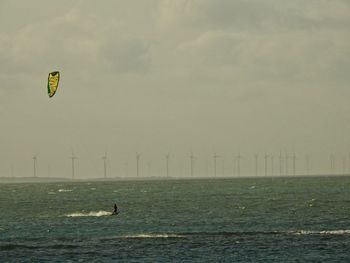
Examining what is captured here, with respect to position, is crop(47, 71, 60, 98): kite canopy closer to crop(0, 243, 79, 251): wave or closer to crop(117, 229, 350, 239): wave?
crop(0, 243, 79, 251): wave

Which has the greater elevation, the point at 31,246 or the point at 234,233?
the point at 234,233

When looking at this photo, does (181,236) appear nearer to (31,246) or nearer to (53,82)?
(31,246)

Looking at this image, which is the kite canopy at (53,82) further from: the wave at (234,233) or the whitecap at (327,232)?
the whitecap at (327,232)

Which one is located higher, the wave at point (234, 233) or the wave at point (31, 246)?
the wave at point (234, 233)

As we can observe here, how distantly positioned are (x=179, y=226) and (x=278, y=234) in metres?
17.3

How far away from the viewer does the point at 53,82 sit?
222 ft

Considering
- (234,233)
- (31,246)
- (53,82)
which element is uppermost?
(53,82)

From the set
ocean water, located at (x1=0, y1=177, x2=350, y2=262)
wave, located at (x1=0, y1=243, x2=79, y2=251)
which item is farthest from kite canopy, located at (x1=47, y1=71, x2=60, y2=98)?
wave, located at (x1=0, y1=243, x2=79, y2=251)

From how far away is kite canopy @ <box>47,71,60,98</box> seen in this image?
2630 inches

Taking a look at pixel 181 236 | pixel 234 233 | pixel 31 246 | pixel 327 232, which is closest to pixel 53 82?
pixel 31 246

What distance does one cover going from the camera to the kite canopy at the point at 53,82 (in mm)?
66812

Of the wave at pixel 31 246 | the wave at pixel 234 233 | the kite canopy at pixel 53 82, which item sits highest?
the kite canopy at pixel 53 82

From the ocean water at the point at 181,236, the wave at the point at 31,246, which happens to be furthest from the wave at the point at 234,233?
the wave at the point at 31,246

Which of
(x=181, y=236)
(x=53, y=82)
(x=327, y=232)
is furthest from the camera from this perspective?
(x=327, y=232)
